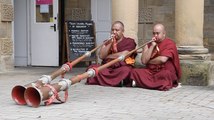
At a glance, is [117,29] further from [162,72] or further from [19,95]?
[19,95]

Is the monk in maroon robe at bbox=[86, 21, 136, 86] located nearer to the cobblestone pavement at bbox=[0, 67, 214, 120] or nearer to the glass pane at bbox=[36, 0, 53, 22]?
the cobblestone pavement at bbox=[0, 67, 214, 120]

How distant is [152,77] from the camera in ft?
28.3

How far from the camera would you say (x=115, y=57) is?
28.9 feet

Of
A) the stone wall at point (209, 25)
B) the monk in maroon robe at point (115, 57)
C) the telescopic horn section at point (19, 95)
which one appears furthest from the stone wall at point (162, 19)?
the telescopic horn section at point (19, 95)

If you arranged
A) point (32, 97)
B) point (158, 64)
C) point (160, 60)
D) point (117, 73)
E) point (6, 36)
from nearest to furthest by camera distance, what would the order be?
point (32, 97), point (160, 60), point (158, 64), point (117, 73), point (6, 36)

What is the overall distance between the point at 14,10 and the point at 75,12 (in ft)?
5.06

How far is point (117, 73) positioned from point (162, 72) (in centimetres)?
83

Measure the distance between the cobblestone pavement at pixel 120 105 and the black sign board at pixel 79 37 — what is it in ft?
8.85

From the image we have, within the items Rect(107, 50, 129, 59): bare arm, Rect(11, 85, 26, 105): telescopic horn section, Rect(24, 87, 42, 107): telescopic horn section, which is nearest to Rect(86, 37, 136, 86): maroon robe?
Rect(107, 50, 129, 59): bare arm

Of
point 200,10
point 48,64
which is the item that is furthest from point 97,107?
point 48,64

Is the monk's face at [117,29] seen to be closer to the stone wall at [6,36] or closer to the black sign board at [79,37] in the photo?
the black sign board at [79,37]

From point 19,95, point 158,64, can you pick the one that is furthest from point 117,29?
point 19,95

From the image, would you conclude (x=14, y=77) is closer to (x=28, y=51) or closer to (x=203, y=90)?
(x=28, y=51)

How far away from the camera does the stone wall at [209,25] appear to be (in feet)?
37.3
